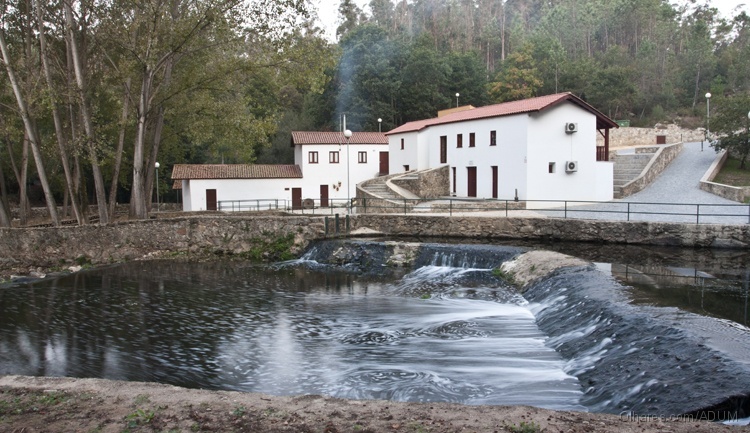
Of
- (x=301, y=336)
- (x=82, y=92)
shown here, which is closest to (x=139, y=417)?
(x=301, y=336)

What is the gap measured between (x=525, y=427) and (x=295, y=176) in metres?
37.6

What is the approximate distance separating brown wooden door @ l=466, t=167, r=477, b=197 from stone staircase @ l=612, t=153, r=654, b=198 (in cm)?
801

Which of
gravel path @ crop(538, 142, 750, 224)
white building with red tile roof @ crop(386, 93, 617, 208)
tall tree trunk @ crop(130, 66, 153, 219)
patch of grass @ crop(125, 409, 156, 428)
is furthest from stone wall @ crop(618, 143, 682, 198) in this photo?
patch of grass @ crop(125, 409, 156, 428)

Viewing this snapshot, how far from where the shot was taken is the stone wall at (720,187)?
2648 centimetres

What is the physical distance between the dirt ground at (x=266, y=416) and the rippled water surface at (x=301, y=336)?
59.7 inches

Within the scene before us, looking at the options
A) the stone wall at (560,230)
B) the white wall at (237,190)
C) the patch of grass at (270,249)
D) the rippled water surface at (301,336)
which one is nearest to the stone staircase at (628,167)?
the stone wall at (560,230)

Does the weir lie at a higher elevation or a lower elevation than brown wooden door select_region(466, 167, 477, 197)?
lower

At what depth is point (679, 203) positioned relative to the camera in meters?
21.8

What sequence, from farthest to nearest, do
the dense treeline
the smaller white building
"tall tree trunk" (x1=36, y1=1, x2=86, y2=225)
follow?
1. the dense treeline
2. the smaller white building
3. "tall tree trunk" (x1=36, y1=1, x2=86, y2=225)

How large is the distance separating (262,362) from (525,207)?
2026 cm

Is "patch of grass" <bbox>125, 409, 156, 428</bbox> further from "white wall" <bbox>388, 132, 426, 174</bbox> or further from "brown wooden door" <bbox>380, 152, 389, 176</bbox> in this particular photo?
"brown wooden door" <bbox>380, 152, 389, 176</bbox>

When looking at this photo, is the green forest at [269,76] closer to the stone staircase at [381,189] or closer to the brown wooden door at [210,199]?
the brown wooden door at [210,199]

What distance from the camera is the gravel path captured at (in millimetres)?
20470

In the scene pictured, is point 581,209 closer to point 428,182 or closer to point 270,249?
point 428,182
